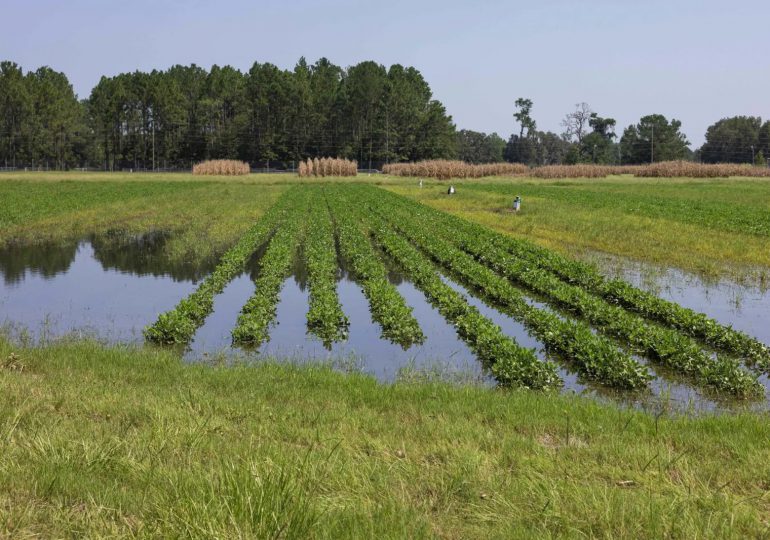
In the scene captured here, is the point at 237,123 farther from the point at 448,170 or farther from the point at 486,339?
the point at 486,339

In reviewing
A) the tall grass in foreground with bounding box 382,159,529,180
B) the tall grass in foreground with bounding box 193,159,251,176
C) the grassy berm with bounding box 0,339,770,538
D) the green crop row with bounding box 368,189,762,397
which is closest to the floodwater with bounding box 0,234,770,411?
the green crop row with bounding box 368,189,762,397

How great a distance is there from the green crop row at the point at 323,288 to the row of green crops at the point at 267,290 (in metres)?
0.70

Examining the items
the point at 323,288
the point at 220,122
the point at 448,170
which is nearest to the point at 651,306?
the point at 323,288

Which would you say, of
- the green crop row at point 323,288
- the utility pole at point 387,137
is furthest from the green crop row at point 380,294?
the utility pole at point 387,137

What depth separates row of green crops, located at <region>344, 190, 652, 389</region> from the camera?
9359mm

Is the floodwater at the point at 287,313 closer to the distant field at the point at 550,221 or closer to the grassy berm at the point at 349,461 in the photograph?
the grassy berm at the point at 349,461

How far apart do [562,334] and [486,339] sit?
60.1 inches

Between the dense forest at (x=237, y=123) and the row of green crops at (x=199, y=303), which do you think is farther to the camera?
the dense forest at (x=237, y=123)

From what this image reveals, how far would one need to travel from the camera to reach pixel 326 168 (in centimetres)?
8412

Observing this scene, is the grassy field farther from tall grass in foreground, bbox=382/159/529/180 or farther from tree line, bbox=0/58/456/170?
tree line, bbox=0/58/456/170

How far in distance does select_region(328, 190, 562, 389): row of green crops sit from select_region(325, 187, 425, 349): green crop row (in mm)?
950

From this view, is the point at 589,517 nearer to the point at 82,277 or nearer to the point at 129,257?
the point at 82,277

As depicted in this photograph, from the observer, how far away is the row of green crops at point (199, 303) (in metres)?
11.4

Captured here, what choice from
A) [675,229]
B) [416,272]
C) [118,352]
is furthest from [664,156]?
[118,352]
